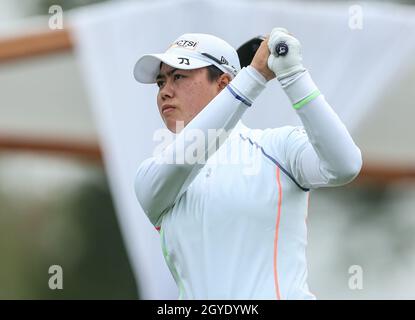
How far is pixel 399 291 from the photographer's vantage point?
8.72 metres

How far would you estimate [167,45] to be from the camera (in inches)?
215

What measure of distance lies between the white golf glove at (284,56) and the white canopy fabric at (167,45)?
2438mm

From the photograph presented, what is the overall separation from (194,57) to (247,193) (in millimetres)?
351

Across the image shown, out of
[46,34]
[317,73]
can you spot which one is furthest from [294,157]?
[46,34]

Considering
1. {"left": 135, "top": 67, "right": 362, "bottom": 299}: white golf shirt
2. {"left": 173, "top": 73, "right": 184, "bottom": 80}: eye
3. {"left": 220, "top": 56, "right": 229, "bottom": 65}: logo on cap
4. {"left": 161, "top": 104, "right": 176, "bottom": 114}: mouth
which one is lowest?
{"left": 135, "top": 67, "right": 362, "bottom": 299}: white golf shirt

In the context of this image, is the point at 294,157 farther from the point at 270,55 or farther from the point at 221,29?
the point at 221,29

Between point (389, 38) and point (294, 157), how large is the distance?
2878 mm

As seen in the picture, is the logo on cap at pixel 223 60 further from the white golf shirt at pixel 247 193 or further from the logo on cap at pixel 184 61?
the white golf shirt at pixel 247 193

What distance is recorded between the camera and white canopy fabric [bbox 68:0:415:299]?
5.47 m
